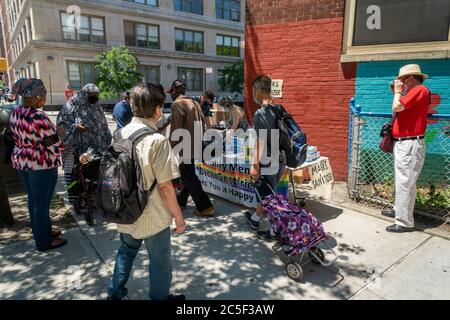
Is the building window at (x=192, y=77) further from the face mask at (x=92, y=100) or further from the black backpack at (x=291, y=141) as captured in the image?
the black backpack at (x=291, y=141)

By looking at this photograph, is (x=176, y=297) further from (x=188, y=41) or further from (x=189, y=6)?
(x=189, y=6)

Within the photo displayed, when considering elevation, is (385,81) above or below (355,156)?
above

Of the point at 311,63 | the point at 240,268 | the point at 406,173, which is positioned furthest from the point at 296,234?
the point at 311,63

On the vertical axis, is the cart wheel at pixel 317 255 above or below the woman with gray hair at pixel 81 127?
below

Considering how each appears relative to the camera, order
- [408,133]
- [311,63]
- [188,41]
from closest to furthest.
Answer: [408,133], [311,63], [188,41]

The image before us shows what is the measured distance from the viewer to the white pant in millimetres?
3900

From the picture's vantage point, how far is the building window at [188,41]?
31.8m

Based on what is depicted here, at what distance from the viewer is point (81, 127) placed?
15.1 ft

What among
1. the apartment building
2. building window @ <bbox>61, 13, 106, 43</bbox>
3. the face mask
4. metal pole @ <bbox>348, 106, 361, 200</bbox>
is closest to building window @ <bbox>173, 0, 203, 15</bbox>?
the apartment building

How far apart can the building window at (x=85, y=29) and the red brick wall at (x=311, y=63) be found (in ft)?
76.8

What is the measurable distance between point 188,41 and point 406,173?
3168 cm

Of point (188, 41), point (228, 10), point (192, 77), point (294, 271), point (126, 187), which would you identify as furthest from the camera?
point (228, 10)

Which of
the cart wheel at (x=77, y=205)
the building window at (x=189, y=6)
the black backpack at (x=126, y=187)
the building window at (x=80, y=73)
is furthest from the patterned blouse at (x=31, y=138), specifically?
the building window at (x=189, y=6)

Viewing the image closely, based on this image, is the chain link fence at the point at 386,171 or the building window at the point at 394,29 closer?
the chain link fence at the point at 386,171
